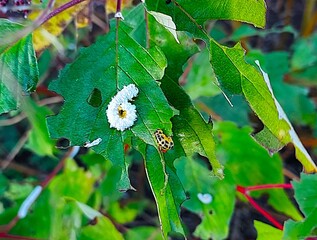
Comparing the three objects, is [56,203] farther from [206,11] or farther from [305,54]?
[305,54]

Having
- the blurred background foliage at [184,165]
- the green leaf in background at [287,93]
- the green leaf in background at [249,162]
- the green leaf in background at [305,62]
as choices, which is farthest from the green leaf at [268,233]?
the green leaf in background at [305,62]

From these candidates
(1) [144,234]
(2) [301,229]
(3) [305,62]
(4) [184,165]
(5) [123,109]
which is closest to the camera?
(5) [123,109]

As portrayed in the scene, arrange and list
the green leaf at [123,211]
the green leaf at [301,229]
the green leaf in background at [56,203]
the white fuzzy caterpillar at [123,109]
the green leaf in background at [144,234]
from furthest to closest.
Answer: the green leaf at [123,211] < the green leaf in background at [144,234] < the green leaf in background at [56,203] < the green leaf at [301,229] < the white fuzzy caterpillar at [123,109]

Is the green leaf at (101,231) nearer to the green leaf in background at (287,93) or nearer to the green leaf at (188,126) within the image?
the green leaf at (188,126)

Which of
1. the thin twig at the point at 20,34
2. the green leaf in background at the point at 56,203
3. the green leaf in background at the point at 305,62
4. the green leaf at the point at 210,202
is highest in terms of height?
the thin twig at the point at 20,34

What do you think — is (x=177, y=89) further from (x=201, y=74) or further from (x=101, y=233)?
(x=201, y=74)

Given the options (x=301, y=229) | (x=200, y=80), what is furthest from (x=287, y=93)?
(x=301, y=229)

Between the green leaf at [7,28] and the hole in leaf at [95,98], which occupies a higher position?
the green leaf at [7,28]
